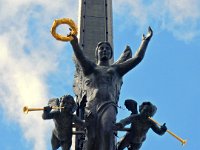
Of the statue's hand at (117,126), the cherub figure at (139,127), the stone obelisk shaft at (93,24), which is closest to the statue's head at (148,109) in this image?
the cherub figure at (139,127)

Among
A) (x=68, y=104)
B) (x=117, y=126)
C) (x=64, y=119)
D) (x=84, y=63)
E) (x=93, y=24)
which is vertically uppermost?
(x=93, y=24)

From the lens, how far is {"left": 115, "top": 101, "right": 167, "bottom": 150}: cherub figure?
16.8 metres

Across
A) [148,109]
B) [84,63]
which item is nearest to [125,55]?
[84,63]

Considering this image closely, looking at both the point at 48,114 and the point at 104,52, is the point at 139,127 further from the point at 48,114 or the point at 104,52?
the point at 48,114

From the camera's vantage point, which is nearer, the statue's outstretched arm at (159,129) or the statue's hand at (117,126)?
the statue's hand at (117,126)

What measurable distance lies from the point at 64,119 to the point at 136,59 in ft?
8.06

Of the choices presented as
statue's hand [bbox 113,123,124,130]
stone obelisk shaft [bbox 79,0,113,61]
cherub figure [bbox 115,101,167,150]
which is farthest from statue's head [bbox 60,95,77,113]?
stone obelisk shaft [bbox 79,0,113,61]

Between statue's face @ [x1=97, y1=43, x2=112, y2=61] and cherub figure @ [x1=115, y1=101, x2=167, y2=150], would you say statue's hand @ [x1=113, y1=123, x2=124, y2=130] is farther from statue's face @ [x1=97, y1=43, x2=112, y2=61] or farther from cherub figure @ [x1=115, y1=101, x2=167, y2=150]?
statue's face @ [x1=97, y1=43, x2=112, y2=61]

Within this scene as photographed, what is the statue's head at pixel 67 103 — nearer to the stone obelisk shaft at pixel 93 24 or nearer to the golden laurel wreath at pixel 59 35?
the golden laurel wreath at pixel 59 35

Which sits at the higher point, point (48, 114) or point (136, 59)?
point (136, 59)

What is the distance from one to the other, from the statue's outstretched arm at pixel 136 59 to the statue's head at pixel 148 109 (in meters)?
1.11

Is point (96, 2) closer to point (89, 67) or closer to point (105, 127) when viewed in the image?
point (89, 67)

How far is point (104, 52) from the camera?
17672 millimetres

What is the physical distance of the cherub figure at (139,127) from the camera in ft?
55.0
